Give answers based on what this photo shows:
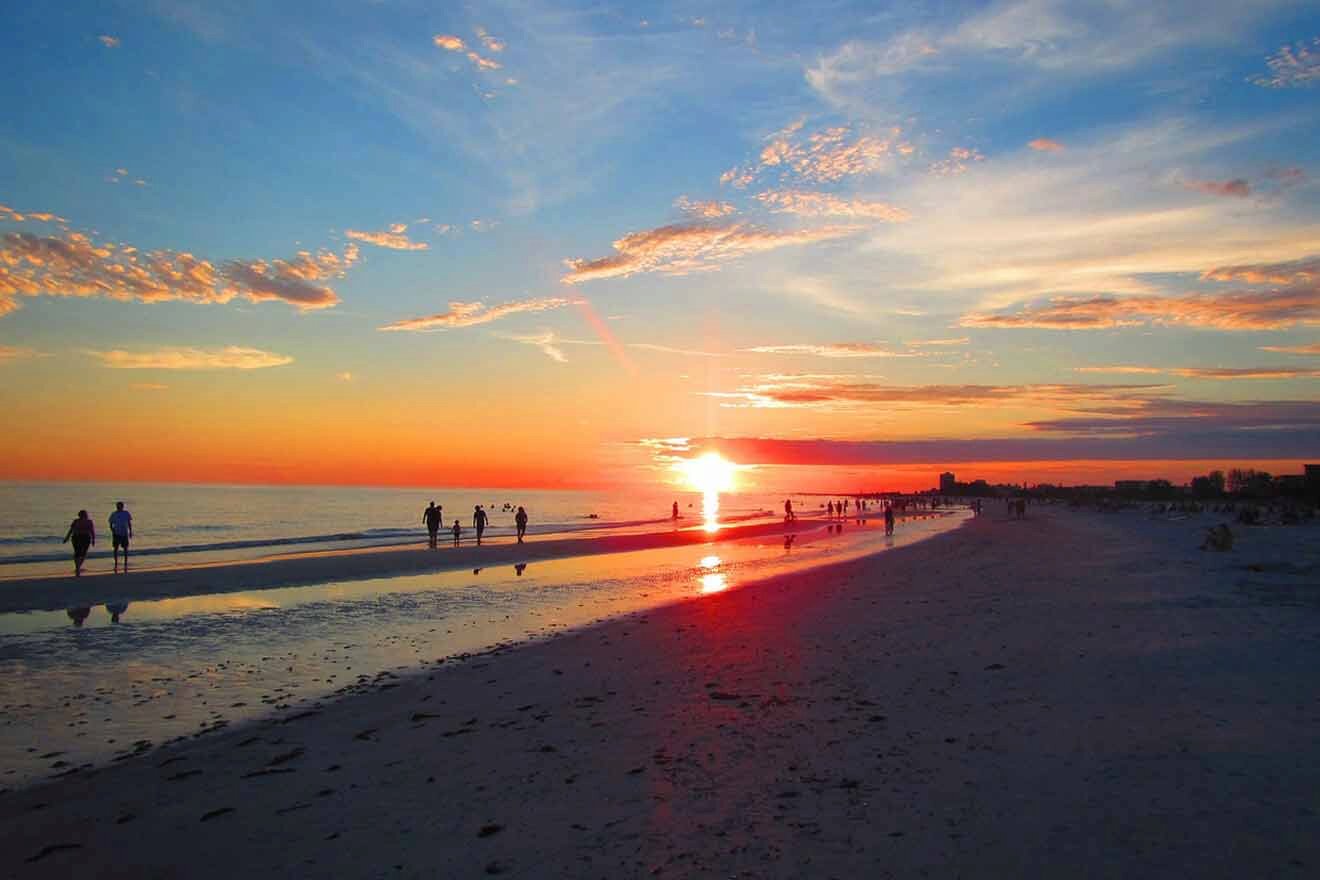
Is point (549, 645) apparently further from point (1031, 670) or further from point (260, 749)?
point (1031, 670)

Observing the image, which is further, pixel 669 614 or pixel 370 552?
pixel 370 552

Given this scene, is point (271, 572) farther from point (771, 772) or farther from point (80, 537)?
point (771, 772)

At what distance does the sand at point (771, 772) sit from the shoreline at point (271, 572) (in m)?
16.1

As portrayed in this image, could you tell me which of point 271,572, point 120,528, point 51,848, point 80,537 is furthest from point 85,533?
point 51,848

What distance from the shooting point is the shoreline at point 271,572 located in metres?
23.1

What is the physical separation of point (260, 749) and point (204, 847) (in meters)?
2.73

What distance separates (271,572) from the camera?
3006 cm

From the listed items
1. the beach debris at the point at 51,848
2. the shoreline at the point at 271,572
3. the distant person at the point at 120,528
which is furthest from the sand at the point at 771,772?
the distant person at the point at 120,528

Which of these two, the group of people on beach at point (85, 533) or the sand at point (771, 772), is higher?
the group of people on beach at point (85, 533)

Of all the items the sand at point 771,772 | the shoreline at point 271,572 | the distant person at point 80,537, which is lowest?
the shoreline at point 271,572

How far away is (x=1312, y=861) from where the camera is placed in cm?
507

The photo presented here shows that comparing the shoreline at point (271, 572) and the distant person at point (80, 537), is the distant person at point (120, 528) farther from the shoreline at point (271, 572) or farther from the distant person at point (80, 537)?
the shoreline at point (271, 572)

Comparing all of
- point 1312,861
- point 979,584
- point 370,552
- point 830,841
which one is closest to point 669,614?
point 979,584

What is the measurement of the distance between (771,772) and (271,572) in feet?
92.0
